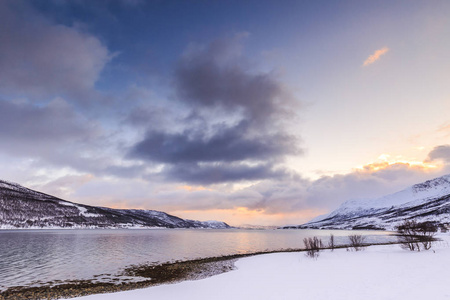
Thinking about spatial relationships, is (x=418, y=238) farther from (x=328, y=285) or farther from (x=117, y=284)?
(x=117, y=284)

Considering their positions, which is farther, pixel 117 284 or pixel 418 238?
pixel 418 238

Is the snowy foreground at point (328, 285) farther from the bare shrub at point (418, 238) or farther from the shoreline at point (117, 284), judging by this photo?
the bare shrub at point (418, 238)

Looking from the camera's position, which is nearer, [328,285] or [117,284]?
[328,285]

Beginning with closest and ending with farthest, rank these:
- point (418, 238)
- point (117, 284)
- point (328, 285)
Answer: point (328, 285) < point (117, 284) < point (418, 238)

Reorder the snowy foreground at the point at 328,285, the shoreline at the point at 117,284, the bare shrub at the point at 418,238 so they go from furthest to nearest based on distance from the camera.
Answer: the bare shrub at the point at 418,238, the shoreline at the point at 117,284, the snowy foreground at the point at 328,285

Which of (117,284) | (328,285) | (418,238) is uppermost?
(418,238)

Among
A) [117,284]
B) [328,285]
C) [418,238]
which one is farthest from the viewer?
[418,238]

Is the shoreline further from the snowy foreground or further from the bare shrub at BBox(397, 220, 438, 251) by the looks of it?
the bare shrub at BBox(397, 220, 438, 251)

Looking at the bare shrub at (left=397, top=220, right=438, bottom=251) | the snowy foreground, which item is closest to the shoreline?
the snowy foreground

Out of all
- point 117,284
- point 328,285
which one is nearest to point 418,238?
point 328,285

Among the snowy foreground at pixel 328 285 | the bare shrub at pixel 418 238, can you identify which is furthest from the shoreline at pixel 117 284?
the bare shrub at pixel 418 238

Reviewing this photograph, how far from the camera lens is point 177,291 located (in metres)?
25.3

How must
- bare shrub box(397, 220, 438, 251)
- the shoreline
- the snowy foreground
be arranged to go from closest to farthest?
the snowy foreground → the shoreline → bare shrub box(397, 220, 438, 251)

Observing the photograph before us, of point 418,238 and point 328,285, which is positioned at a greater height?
point 418,238
